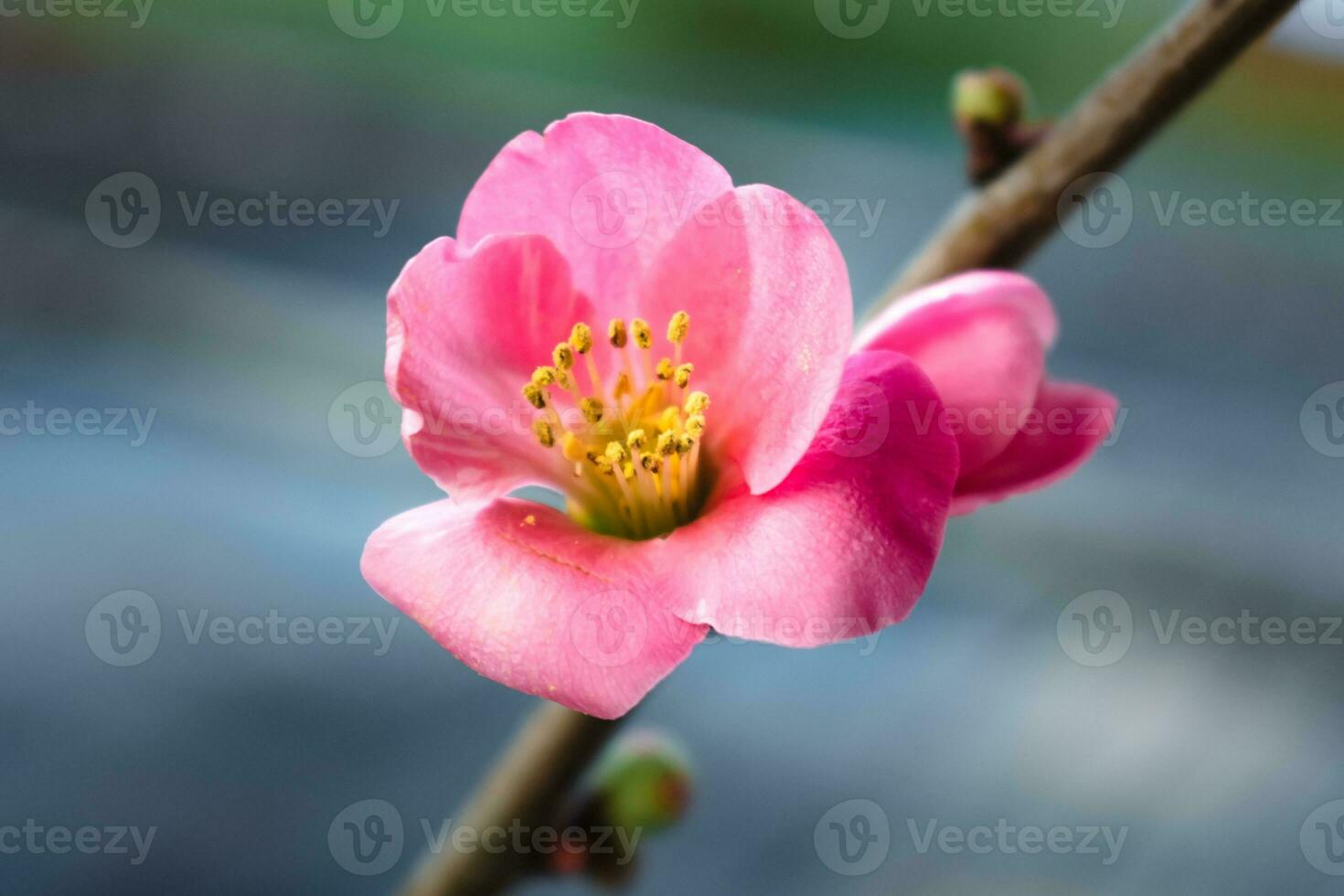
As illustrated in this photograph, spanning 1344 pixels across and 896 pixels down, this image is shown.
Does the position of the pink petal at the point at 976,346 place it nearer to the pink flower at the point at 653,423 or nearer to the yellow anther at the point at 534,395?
the pink flower at the point at 653,423

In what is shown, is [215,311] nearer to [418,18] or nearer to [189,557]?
[189,557]

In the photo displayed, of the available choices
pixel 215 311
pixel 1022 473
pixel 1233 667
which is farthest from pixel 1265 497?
pixel 215 311

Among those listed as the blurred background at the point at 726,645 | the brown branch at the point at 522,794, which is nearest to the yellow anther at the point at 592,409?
the brown branch at the point at 522,794

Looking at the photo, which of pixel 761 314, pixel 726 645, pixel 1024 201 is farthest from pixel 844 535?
pixel 726 645

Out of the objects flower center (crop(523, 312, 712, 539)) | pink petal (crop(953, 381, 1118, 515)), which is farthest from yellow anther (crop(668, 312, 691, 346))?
pink petal (crop(953, 381, 1118, 515))

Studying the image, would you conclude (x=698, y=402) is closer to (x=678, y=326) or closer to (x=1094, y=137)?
(x=678, y=326)

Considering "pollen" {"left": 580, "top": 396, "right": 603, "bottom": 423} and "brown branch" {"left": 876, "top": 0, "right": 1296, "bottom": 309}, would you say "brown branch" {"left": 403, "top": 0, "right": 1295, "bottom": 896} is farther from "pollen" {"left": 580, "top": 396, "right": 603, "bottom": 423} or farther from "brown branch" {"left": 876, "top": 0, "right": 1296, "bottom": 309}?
"pollen" {"left": 580, "top": 396, "right": 603, "bottom": 423}
